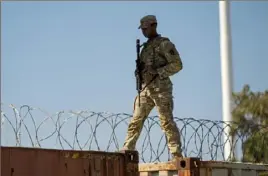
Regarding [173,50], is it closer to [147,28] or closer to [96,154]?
[147,28]

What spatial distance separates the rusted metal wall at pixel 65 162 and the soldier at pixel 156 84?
697 millimetres

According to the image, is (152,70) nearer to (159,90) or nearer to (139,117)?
(159,90)

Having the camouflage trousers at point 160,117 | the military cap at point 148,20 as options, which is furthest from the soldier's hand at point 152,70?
the military cap at point 148,20

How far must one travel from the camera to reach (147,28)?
7273 mm

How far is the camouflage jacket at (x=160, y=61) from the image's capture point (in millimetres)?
7035

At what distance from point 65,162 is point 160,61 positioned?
1.90m

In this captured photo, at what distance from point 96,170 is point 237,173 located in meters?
2.12

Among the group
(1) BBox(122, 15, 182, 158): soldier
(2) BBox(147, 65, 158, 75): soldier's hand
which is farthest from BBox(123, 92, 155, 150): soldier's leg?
(2) BBox(147, 65, 158, 75): soldier's hand

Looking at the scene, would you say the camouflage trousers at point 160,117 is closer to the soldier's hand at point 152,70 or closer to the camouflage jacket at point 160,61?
the camouflage jacket at point 160,61

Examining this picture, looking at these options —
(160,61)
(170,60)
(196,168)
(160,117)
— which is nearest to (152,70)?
(160,61)

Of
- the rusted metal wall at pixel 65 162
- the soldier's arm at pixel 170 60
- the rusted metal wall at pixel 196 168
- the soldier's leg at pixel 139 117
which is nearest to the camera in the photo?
the rusted metal wall at pixel 65 162

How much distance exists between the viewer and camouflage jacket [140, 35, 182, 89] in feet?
23.1

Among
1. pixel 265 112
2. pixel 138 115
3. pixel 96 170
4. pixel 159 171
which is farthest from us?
pixel 265 112

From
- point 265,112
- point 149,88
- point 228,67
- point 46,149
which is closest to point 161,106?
point 149,88
